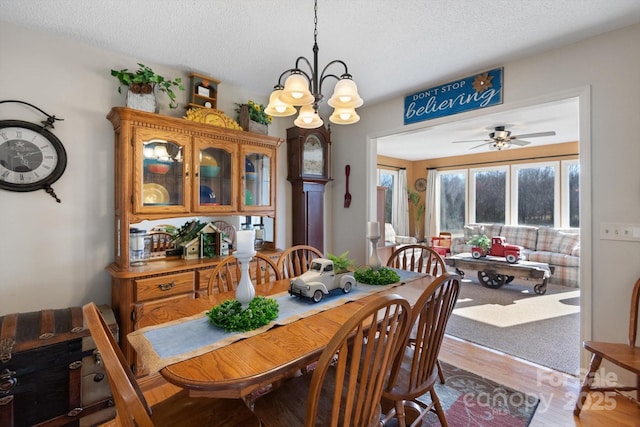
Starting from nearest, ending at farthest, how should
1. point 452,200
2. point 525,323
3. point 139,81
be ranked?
point 139,81, point 525,323, point 452,200

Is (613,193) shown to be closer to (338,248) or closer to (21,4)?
(338,248)

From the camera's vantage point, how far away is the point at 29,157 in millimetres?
1988

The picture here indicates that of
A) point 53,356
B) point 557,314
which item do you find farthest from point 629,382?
point 53,356

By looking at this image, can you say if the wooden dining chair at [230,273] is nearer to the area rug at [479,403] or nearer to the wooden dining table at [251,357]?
the wooden dining table at [251,357]

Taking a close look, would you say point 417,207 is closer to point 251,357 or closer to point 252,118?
point 252,118

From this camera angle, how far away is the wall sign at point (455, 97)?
8.20 feet

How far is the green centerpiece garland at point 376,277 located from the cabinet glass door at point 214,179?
1.35m

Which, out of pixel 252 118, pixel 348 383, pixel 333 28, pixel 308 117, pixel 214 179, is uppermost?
pixel 333 28

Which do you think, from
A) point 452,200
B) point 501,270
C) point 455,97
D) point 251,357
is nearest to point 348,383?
point 251,357

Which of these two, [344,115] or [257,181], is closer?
[344,115]

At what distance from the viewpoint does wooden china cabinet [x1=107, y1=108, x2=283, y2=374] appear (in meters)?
2.08

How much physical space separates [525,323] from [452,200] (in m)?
4.39

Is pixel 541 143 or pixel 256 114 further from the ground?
pixel 541 143

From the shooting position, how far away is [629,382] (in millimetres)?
1971
